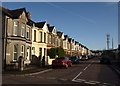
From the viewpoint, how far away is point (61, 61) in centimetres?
2252

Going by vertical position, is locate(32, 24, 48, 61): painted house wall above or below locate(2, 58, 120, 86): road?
above

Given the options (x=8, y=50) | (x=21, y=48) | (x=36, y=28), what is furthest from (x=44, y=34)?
(x=8, y=50)

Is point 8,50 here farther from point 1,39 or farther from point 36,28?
point 36,28

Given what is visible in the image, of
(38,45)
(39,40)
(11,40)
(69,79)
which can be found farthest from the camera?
(39,40)

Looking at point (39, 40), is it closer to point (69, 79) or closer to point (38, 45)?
point (38, 45)

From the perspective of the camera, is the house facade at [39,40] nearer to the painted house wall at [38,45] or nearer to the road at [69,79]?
the painted house wall at [38,45]

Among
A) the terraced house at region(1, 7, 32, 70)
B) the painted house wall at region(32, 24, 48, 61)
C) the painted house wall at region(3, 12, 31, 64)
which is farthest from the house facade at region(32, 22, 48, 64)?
the painted house wall at region(3, 12, 31, 64)

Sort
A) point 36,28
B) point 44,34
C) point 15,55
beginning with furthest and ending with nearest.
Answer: point 44,34 < point 36,28 < point 15,55

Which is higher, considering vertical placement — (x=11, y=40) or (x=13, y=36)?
(x=13, y=36)

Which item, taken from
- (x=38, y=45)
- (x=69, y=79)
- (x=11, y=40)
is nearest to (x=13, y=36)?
(x=11, y=40)

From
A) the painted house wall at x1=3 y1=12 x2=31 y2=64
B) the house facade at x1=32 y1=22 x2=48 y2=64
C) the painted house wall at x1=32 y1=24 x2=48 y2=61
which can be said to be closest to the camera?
the painted house wall at x1=3 y1=12 x2=31 y2=64

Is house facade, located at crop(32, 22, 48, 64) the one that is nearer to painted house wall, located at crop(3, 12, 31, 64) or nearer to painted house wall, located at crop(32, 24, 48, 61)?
painted house wall, located at crop(32, 24, 48, 61)

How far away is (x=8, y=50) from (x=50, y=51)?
1550cm

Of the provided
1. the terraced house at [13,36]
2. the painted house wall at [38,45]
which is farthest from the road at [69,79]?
the painted house wall at [38,45]
